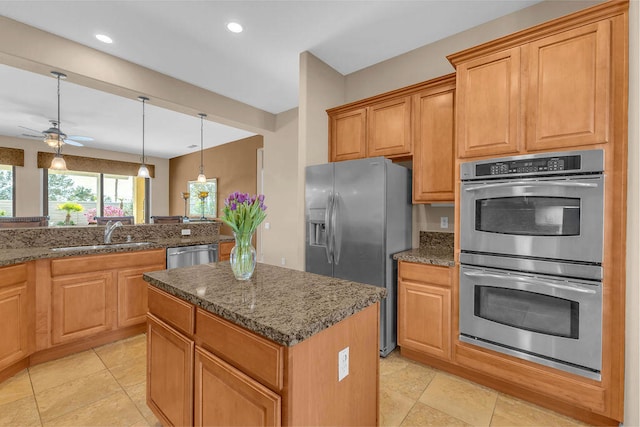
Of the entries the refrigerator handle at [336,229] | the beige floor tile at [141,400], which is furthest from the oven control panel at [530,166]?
the beige floor tile at [141,400]

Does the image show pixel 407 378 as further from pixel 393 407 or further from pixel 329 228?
pixel 329 228

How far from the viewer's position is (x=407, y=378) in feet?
7.32

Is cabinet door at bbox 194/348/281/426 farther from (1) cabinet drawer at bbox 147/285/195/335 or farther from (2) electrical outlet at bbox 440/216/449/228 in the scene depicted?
(2) electrical outlet at bbox 440/216/449/228

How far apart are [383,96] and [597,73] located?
5.19 ft

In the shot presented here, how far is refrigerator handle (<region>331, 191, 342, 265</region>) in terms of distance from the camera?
2.70 m

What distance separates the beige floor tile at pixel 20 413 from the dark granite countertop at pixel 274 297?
46.8 inches

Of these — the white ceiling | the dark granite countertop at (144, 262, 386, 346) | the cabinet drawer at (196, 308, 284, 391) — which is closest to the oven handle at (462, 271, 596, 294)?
the dark granite countertop at (144, 262, 386, 346)

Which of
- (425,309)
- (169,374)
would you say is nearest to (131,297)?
(169,374)

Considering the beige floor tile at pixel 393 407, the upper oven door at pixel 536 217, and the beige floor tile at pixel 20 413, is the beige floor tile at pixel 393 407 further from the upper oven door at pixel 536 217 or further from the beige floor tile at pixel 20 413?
the beige floor tile at pixel 20 413

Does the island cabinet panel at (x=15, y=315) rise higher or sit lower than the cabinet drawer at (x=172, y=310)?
lower

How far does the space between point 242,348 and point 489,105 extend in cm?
221

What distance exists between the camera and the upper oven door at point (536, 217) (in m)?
1.69

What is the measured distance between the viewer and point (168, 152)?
8.14 metres

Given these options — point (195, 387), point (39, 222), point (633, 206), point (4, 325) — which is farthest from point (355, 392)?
point (39, 222)
